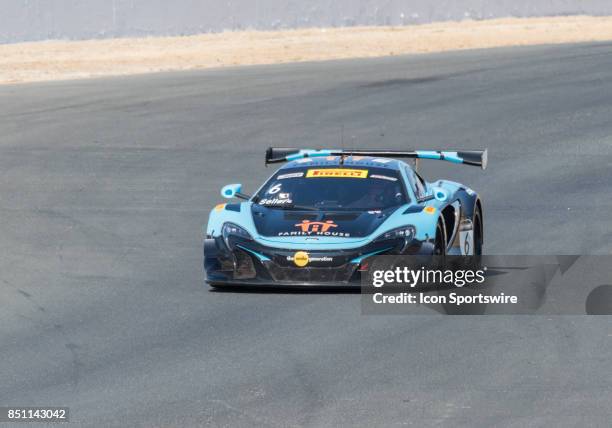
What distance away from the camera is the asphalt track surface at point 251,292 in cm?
962

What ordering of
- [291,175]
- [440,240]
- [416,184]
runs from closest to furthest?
[440,240]
[291,175]
[416,184]

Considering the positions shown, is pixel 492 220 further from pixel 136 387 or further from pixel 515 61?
pixel 515 61

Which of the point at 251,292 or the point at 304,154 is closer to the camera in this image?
the point at 251,292

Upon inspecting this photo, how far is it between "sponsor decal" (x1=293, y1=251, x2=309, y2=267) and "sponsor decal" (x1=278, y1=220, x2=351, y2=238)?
0.25 m

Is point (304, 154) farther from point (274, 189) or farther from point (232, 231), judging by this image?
point (232, 231)

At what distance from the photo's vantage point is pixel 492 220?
18.4 m

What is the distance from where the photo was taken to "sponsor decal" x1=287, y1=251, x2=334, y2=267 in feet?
43.2

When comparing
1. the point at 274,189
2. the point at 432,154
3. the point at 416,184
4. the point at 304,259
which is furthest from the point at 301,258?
the point at 432,154

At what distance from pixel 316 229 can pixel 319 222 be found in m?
0.18

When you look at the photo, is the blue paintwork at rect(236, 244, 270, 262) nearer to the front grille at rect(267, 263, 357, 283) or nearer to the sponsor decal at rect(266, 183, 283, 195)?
the front grille at rect(267, 263, 357, 283)

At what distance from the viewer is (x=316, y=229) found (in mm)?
13430

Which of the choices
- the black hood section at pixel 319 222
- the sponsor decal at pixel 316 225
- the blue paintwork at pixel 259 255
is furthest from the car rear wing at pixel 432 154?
the blue paintwork at pixel 259 255

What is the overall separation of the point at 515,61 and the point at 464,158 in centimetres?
2266

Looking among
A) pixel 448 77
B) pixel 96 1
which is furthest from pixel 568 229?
pixel 96 1
